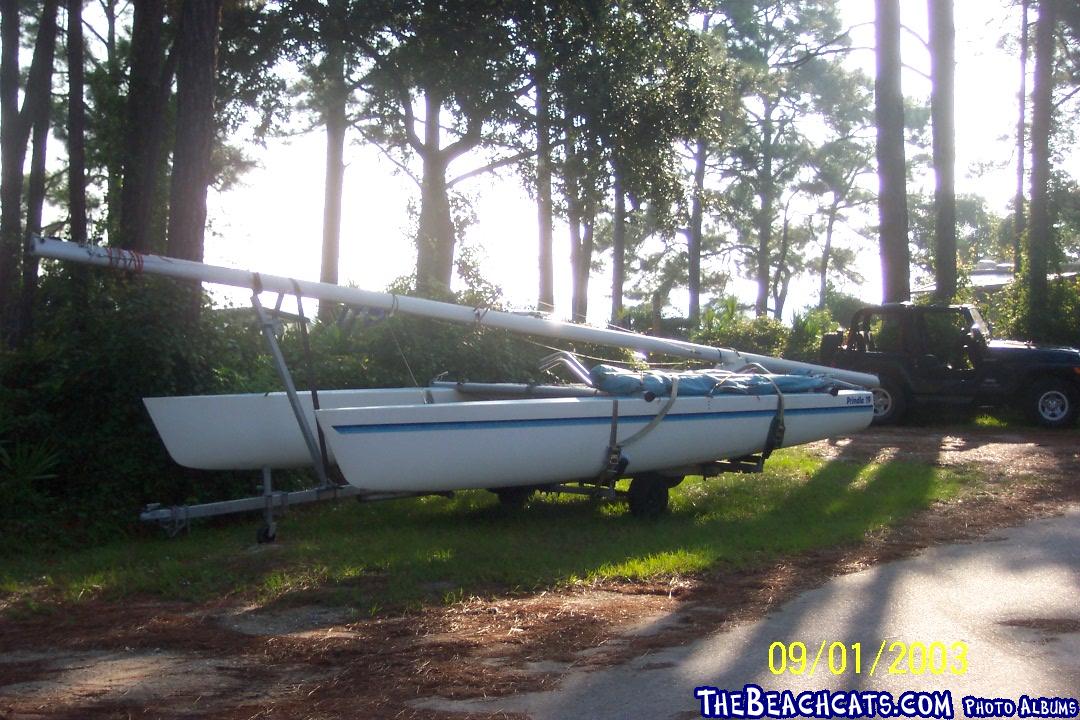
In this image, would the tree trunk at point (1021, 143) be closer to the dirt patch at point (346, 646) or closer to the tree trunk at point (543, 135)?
the tree trunk at point (543, 135)

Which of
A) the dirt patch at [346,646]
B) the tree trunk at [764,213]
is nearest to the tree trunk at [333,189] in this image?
the dirt patch at [346,646]

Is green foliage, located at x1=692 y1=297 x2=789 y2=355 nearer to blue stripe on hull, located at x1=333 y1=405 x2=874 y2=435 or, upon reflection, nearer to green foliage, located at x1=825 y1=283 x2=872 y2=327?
green foliage, located at x1=825 y1=283 x2=872 y2=327

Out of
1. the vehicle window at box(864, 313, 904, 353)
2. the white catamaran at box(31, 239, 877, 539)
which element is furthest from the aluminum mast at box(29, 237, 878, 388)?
the vehicle window at box(864, 313, 904, 353)

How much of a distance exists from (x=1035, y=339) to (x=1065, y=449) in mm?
8885

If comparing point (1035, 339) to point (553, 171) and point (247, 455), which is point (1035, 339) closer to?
point (553, 171)

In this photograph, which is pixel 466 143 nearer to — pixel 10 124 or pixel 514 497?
pixel 10 124

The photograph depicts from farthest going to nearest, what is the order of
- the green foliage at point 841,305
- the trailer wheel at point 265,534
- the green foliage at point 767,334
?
1. the green foliage at point 841,305
2. the green foliage at point 767,334
3. the trailer wheel at point 265,534

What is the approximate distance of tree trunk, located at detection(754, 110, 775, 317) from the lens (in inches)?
1761

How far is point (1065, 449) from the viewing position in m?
13.3

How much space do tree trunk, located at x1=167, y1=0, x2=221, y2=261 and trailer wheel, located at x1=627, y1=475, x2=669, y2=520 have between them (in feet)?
15.4

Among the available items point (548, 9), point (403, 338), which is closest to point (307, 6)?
point (548, 9)

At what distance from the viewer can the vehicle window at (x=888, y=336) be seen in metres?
16.4

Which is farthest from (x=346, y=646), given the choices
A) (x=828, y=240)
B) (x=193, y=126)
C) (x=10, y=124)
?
(x=828, y=240)

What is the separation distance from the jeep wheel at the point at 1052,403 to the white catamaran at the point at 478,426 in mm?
6744
